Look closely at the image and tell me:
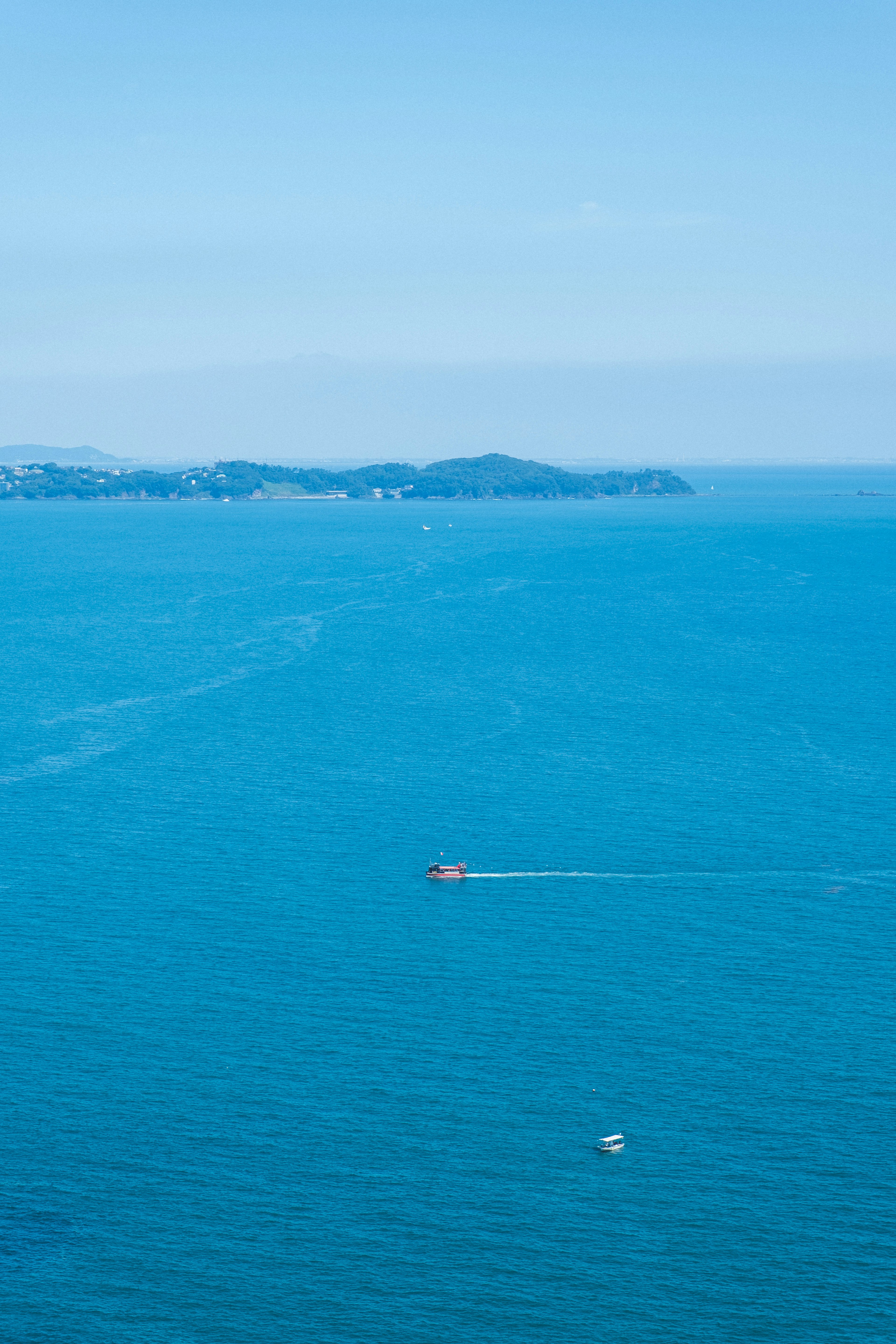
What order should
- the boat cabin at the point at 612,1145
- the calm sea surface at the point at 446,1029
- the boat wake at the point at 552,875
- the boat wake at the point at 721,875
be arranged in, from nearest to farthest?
the calm sea surface at the point at 446,1029, the boat cabin at the point at 612,1145, the boat wake at the point at 721,875, the boat wake at the point at 552,875

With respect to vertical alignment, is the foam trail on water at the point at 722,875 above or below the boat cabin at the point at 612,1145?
above

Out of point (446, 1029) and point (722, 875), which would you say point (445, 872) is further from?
point (446, 1029)

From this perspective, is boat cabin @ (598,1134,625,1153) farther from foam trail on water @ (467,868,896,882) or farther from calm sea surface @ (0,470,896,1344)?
foam trail on water @ (467,868,896,882)

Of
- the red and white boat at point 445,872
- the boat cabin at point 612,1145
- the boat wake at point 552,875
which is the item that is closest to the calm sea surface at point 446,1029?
the boat wake at point 552,875

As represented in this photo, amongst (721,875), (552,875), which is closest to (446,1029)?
(552,875)

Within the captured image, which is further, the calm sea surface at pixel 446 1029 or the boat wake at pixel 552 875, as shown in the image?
the boat wake at pixel 552 875

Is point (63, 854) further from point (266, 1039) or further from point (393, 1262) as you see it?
point (393, 1262)

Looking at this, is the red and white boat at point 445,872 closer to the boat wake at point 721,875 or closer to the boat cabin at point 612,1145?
the boat wake at point 721,875
